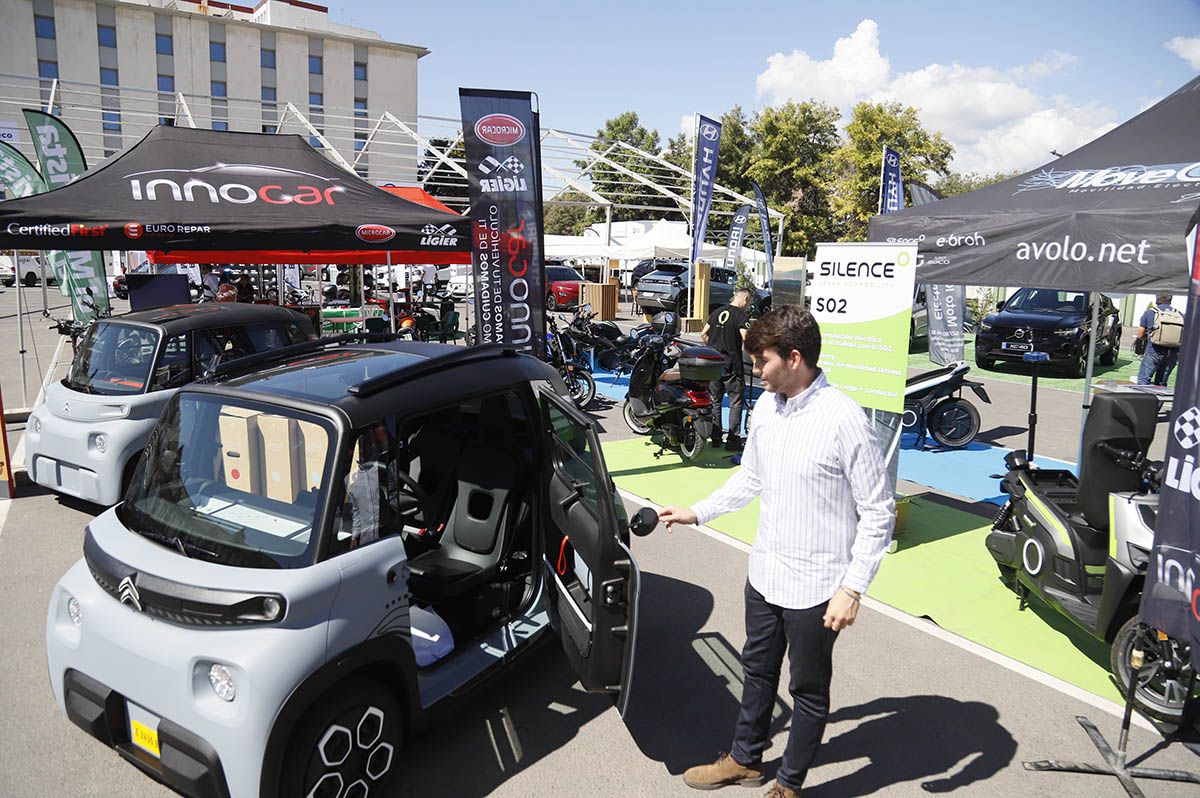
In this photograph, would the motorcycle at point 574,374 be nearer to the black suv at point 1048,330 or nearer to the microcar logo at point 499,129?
the microcar logo at point 499,129

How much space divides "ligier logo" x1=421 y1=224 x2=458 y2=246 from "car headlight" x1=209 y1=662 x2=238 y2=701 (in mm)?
6045

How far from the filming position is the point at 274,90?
53.9 meters

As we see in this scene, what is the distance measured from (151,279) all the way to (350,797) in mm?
10470

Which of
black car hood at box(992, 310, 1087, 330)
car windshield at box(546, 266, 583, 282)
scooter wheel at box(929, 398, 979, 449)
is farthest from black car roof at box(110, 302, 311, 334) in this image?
car windshield at box(546, 266, 583, 282)

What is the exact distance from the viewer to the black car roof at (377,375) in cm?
306

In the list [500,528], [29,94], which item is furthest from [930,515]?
[29,94]

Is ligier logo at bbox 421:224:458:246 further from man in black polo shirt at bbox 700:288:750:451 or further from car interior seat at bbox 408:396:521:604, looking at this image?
car interior seat at bbox 408:396:521:604

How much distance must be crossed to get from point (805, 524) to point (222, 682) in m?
2.10

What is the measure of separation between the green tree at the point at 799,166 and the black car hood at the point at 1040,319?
22077mm

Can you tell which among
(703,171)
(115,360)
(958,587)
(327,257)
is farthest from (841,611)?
(703,171)

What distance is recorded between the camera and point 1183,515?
289cm

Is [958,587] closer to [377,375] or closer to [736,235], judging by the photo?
[377,375]

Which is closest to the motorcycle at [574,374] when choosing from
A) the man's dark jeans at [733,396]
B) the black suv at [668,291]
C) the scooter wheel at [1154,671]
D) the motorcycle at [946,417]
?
the man's dark jeans at [733,396]

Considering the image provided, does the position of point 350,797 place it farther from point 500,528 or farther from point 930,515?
point 930,515
